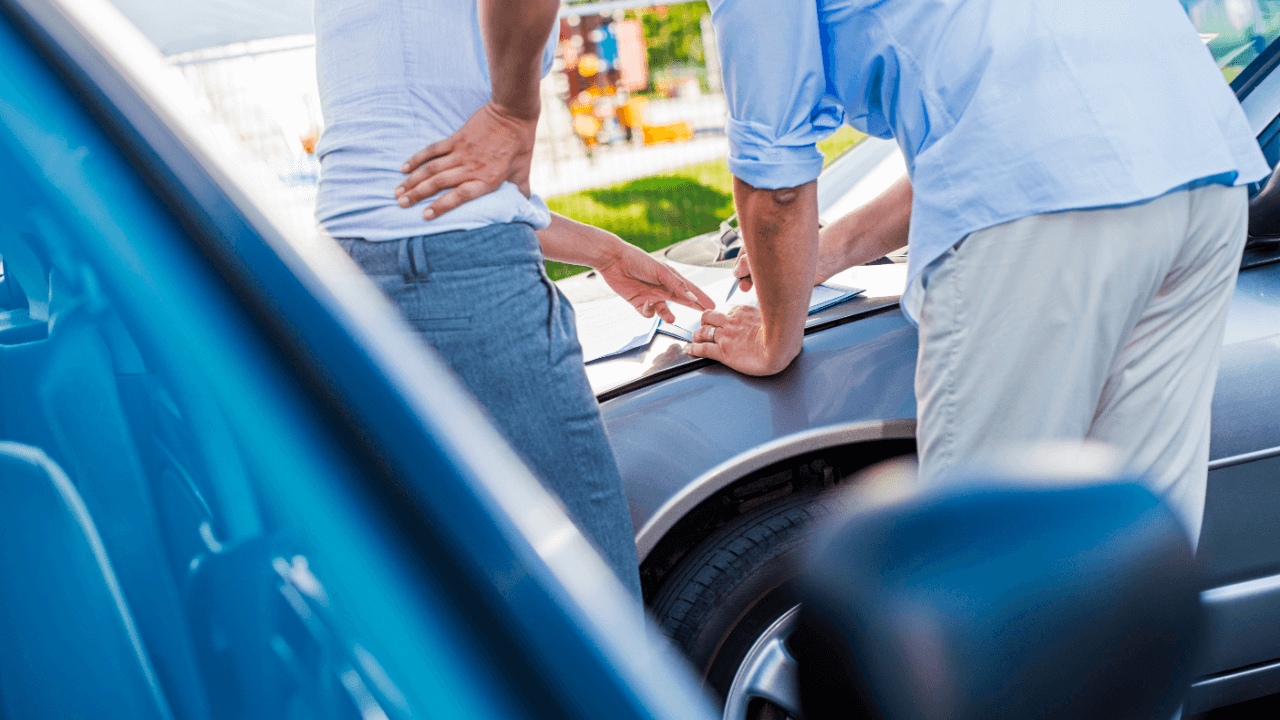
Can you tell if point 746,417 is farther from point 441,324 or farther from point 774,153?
point 441,324

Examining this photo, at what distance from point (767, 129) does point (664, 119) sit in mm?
8836

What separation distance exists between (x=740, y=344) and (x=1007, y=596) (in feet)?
4.03

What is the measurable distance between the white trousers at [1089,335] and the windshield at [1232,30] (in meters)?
1.22

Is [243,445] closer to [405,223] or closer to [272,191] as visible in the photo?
[272,191]

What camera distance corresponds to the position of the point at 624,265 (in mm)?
1954

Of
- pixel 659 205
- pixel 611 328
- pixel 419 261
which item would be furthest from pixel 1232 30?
pixel 659 205

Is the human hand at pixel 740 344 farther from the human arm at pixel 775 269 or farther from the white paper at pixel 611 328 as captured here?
the white paper at pixel 611 328

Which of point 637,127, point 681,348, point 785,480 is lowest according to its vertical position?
point 785,480

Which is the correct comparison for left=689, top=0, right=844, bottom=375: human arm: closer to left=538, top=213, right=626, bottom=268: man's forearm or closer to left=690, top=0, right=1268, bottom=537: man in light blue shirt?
left=690, top=0, right=1268, bottom=537: man in light blue shirt

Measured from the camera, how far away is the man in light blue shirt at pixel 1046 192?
1.17 m

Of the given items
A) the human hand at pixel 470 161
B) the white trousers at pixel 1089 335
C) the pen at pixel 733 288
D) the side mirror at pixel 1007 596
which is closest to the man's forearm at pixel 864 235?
the pen at pixel 733 288

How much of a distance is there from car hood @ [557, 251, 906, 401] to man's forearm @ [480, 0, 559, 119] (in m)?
0.69

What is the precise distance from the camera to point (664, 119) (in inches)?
392

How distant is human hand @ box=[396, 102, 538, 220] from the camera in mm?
1213
